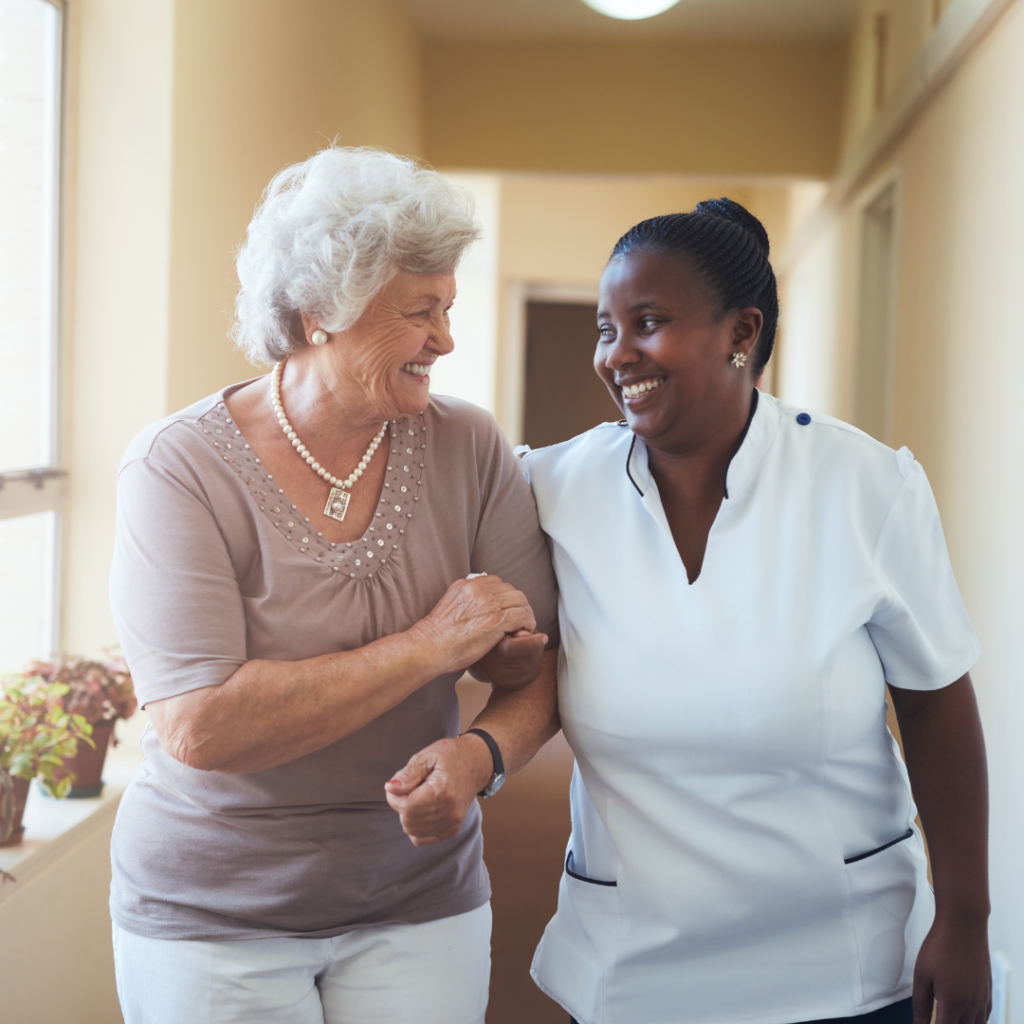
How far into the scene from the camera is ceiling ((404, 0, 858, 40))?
4723 millimetres

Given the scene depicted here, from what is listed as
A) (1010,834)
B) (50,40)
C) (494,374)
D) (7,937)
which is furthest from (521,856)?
(494,374)

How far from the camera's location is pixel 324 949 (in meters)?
1.24

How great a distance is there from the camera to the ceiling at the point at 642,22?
4.72 m

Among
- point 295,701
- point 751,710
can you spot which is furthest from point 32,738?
point 751,710

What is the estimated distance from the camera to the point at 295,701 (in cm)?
111

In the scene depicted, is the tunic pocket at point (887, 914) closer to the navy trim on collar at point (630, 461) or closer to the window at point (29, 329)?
the navy trim on collar at point (630, 461)

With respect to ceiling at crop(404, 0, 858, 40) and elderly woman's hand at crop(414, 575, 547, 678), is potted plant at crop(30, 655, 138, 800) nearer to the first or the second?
elderly woman's hand at crop(414, 575, 547, 678)

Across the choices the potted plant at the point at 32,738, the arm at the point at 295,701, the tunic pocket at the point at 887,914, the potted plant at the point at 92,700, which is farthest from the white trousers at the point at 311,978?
the potted plant at the point at 92,700

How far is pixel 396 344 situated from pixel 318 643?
365mm

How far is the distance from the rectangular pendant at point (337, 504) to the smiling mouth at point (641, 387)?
0.37 meters

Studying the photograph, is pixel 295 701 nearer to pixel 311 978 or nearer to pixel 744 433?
pixel 311 978

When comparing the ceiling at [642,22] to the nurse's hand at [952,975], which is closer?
the nurse's hand at [952,975]

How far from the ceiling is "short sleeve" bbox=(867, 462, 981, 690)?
→ 4.14m

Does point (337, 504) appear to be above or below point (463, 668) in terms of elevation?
above
